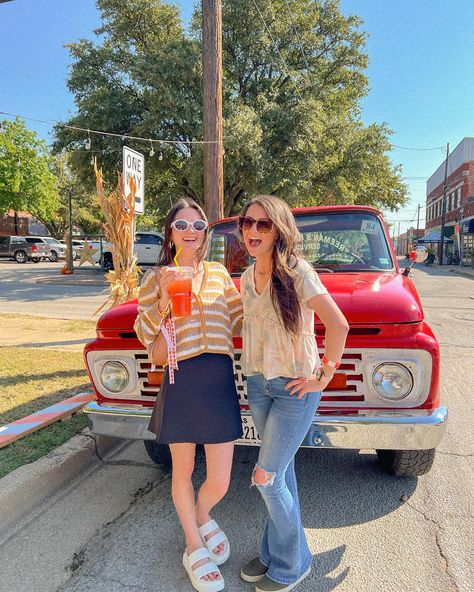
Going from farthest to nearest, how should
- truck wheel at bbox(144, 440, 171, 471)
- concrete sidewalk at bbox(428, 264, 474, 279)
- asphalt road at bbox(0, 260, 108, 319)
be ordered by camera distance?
concrete sidewalk at bbox(428, 264, 474, 279) < asphalt road at bbox(0, 260, 108, 319) < truck wheel at bbox(144, 440, 171, 471)

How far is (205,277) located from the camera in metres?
2.31

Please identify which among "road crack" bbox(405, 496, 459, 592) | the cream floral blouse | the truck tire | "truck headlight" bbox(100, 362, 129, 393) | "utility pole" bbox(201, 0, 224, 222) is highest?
"utility pole" bbox(201, 0, 224, 222)

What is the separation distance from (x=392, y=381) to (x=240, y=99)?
1743cm

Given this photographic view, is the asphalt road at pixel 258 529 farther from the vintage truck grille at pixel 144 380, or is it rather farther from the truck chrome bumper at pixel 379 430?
the vintage truck grille at pixel 144 380

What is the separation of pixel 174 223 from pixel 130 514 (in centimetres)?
191

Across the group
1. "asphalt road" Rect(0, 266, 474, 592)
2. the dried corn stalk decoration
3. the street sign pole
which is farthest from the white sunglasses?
the street sign pole

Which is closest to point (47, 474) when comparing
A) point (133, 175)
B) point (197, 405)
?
point (197, 405)

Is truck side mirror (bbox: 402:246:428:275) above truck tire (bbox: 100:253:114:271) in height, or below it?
above

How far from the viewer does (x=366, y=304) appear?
8.80ft

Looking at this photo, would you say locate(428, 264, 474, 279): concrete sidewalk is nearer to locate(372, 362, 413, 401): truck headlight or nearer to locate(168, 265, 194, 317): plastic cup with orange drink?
locate(372, 362, 413, 401): truck headlight

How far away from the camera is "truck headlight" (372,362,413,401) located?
262 centimetres

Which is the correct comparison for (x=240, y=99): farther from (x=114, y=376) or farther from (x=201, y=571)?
(x=201, y=571)

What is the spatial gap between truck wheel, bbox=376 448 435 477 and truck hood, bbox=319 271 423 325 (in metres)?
0.95

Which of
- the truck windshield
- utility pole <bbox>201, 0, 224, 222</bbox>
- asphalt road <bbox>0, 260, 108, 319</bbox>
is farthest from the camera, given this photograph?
asphalt road <bbox>0, 260, 108, 319</bbox>
